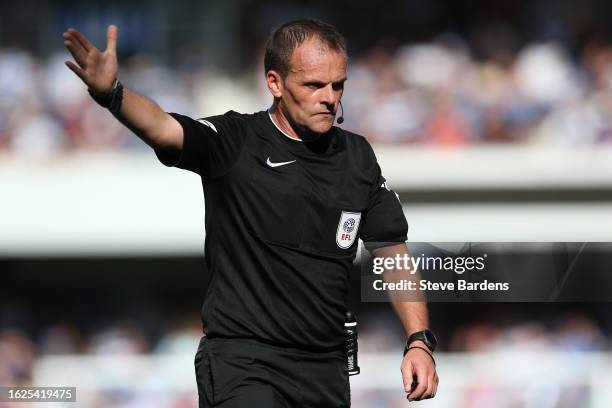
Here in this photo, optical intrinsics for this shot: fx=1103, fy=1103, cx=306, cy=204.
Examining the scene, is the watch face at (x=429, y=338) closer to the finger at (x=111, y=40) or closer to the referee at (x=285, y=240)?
the referee at (x=285, y=240)

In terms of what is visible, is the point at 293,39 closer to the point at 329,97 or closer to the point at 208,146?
the point at 329,97

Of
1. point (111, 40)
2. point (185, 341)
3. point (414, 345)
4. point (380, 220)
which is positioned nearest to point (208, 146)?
point (111, 40)

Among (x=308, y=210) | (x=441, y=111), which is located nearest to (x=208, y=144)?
(x=308, y=210)

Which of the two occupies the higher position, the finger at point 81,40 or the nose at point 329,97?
the nose at point 329,97

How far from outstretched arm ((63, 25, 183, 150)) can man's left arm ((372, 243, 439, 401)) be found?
94 cm

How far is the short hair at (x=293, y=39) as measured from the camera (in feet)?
12.2

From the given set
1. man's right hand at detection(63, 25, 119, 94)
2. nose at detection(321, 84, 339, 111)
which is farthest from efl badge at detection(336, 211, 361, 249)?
man's right hand at detection(63, 25, 119, 94)

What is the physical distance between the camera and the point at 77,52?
3.08 metres

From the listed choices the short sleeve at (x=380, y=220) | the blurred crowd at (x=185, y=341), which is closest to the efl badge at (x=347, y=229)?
the short sleeve at (x=380, y=220)

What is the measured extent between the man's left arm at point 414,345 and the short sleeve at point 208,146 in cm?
68

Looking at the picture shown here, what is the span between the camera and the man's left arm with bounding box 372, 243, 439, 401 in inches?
143

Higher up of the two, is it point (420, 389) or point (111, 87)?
point (111, 87)

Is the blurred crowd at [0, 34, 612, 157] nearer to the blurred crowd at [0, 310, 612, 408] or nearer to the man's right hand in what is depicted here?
the blurred crowd at [0, 310, 612, 408]

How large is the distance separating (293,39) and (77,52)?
0.89 metres
